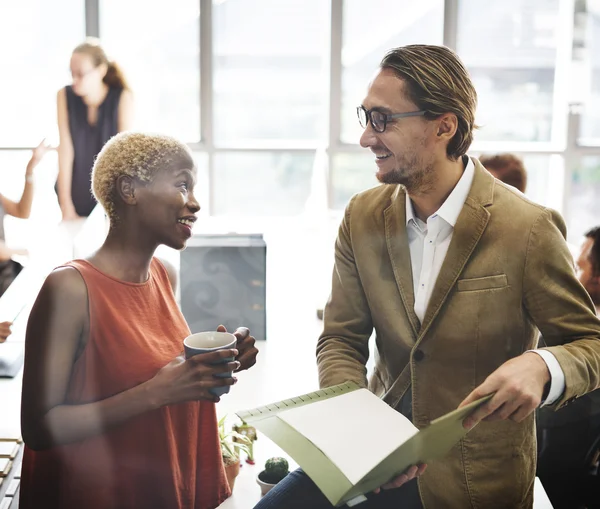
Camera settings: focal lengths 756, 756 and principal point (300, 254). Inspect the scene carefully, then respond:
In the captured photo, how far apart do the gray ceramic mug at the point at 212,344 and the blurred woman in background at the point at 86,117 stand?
8.7 inches

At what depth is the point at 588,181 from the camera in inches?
186

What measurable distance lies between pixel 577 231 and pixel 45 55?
10.4 ft

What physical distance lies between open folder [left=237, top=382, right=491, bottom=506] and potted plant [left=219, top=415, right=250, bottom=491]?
131mm

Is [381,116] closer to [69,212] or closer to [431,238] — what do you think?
[431,238]

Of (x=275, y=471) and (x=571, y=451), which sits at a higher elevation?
(x=275, y=471)

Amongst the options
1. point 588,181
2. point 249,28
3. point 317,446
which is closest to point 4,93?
point 317,446

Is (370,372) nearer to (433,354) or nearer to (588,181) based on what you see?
(433,354)

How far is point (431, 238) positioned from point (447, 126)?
20 cm

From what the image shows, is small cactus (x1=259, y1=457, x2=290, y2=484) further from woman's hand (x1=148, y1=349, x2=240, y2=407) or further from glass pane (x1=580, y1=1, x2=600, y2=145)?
glass pane (x1=580, y1=1, x2=600, y2=145)

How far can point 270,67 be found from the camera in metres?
3.07

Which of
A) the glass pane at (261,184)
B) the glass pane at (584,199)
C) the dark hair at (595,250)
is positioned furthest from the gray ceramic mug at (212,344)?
the glass pane at (584,199)

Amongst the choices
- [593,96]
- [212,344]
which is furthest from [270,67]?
[593,96]

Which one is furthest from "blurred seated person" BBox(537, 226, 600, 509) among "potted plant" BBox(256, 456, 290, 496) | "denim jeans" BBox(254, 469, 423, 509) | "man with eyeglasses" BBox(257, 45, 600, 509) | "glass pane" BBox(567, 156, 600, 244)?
"glass pane" BBox(567, 156, 600, 244)

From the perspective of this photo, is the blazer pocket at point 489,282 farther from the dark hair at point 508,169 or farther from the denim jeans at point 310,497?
the dark hair at point 508,169
